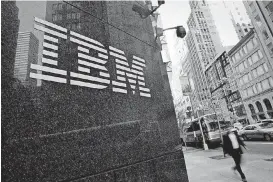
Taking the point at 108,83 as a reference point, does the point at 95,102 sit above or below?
below

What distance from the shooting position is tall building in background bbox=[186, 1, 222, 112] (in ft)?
297

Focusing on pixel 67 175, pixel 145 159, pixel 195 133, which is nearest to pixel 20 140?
pixel 67 175

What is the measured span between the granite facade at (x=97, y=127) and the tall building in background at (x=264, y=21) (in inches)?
1446

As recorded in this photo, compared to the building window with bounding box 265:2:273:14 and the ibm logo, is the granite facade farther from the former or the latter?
the building window with bounding box 265:2:273:14

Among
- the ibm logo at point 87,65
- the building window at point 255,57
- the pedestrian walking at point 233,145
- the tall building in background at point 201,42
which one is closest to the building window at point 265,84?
the building window at point 255,57

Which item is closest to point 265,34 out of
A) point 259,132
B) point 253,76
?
point 253,76

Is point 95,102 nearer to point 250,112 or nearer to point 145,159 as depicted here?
point 145,159

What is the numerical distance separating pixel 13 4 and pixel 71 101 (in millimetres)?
1317

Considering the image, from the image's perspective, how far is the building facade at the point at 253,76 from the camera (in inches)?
1481

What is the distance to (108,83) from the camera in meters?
2.93

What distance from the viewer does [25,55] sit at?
2.15 meters

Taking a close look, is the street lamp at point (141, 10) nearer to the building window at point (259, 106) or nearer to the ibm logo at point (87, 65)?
the ibm logo at point (87, 65)

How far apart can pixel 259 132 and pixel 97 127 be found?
59.2ft

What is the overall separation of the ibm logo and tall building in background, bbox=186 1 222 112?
286 feet
